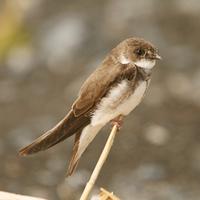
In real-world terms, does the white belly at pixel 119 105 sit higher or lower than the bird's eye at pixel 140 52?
lower

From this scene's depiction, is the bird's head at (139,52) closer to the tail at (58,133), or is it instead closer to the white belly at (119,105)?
the white belly at (119,105)

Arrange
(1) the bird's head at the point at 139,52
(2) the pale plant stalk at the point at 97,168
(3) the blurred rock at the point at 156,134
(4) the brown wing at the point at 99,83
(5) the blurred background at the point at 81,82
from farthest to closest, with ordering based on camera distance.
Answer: (3) the blurred rock at the point at 156,134
(5) the blurred background at the point at 81,82
(1) the bird's head at the point at 139,52
(4) the brown wing at the point at 99,83
(2) the pale plant stalk at the point at 97,168

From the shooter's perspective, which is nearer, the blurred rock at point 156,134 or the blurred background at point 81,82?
the blurred background at point 81,82

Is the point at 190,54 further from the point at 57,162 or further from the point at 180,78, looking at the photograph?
the point at 57,162

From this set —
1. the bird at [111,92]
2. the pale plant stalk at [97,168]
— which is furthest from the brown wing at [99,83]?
the pale plant stalk at [97,168]

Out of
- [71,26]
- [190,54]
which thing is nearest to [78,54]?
[71,26]

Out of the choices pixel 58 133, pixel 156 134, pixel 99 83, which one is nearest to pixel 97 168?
pixel 58 133

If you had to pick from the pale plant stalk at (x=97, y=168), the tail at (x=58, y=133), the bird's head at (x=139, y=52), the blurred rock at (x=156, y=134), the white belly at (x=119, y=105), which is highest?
the blurred rock at (x=156, y=134)

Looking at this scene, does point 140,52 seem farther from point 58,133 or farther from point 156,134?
point 156,134
